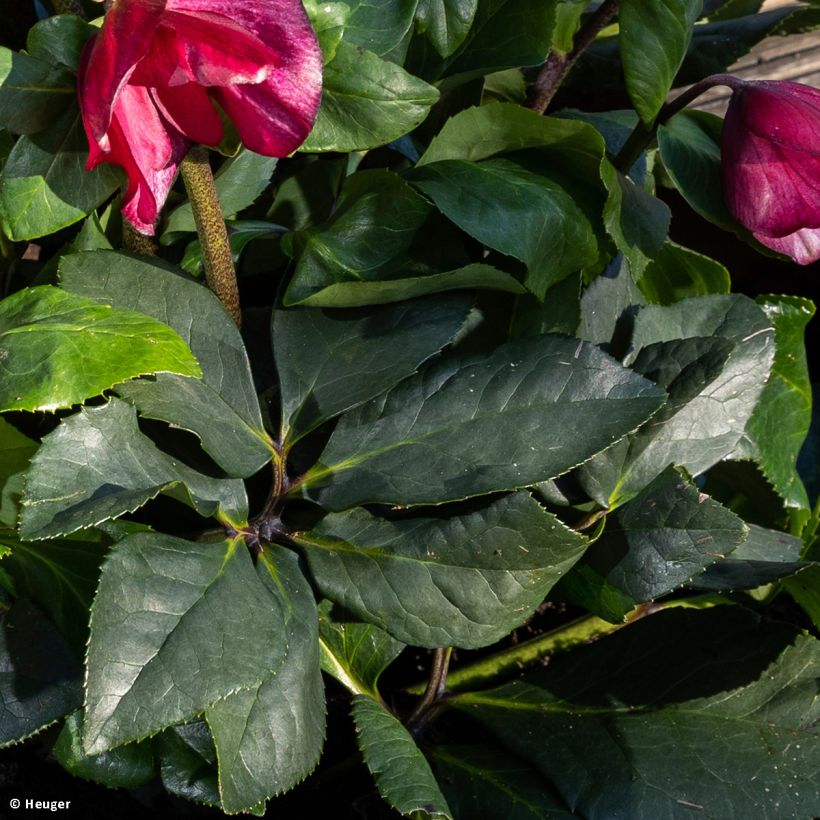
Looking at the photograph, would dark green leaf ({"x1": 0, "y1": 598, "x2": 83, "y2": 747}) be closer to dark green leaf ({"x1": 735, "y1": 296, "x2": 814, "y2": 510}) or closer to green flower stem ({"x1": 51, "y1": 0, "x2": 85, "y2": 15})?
green flower stem ({"x1": 51, "y1": 0, "x2": 85, "y2": 15})

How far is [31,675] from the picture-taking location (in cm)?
67

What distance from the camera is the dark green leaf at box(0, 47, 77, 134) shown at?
0.58m

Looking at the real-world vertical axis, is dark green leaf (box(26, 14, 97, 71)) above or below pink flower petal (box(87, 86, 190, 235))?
above

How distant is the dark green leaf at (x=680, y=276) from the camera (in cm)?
87

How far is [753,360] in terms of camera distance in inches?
30.1

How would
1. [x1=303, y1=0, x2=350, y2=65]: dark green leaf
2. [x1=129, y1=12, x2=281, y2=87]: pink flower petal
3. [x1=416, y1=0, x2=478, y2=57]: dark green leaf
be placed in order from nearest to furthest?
[x1=129, y1=12, x2=281, y2=87]: pink flower petal < [x1=303, y1=0, x2=350, y2=65]: dark green leaf < [x1=416, y1=0, x2=478, y2=57]: dark green leaf

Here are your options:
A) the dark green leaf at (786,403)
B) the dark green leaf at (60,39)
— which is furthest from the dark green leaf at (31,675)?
the dark green leaf at (786,403)

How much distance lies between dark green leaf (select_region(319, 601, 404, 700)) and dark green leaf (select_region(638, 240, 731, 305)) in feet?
1.25

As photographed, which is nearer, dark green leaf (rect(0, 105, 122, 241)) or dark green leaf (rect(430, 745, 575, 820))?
dark green leaf (rect(0, 105, 122, 241))

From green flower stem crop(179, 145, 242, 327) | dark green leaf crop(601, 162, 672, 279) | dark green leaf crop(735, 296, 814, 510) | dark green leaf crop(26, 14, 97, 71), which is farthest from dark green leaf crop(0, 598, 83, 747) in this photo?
dark green leaf crop(735, 296, 814, 510)

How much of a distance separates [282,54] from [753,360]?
43 centimetres

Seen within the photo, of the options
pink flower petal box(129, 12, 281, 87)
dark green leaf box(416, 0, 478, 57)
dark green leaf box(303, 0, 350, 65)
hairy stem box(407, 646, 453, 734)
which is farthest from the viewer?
hairy stem box(407, 646, 453, 734)

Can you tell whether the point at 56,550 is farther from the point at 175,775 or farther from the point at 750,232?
the point at 750,232

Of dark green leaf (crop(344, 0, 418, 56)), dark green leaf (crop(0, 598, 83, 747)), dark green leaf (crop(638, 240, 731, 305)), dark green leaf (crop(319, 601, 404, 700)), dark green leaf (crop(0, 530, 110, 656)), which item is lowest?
dark green leaf (crop(319, 601, 404, 700))
